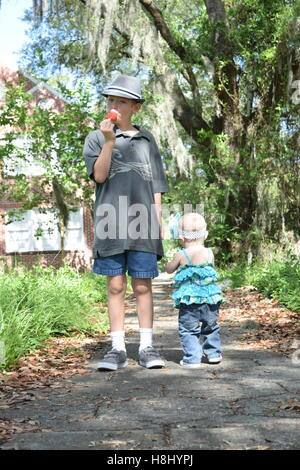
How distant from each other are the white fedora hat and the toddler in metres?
0.86

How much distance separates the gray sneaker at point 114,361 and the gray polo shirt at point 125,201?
621mm

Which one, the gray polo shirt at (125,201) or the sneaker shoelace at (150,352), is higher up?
the gray polo shirt at (125,201)

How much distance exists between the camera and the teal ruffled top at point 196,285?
148 inches

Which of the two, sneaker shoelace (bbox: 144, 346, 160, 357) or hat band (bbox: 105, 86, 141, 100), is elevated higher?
hat band (bbox: 105, 86, 141, 100)

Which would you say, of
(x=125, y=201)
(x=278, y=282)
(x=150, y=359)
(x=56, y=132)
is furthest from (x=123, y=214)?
(x=56, y=132)

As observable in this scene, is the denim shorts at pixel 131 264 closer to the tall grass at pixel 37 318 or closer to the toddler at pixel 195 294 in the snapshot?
the toddler at pixel 195 294

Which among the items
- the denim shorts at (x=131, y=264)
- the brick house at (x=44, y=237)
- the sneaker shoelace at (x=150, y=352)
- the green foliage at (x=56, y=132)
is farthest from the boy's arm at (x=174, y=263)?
the brick house at (x=44, y=237)

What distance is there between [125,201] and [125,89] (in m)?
0.72

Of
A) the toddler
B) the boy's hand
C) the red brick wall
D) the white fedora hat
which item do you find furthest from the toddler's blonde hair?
the red brick wall

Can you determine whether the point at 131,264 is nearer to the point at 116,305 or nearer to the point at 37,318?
the point at 116,305

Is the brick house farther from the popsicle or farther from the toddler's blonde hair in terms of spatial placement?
the popsicle

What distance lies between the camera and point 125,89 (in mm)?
3781

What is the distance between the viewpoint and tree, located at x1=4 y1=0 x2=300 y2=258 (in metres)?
11.4
